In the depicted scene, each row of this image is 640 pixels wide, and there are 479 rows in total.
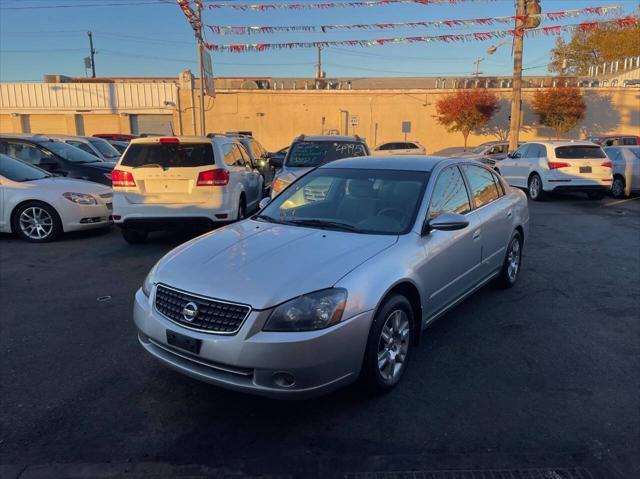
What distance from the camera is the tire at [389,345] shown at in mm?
3266

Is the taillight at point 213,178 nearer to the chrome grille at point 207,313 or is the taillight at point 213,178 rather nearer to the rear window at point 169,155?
the rear window at point 169,155

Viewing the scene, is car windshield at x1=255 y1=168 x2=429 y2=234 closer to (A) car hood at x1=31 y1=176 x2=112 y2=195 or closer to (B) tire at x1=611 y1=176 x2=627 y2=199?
(A) car hood at x1=31 y1=176 x2=112 y2=195

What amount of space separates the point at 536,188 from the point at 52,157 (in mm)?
12414

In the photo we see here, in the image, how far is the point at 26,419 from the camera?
127 inches

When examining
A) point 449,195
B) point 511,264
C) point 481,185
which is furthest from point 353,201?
point 511,264

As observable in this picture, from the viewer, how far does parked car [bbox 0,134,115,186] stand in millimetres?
11062

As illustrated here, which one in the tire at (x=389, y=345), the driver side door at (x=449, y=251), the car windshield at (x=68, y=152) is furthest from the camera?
the car windshield at (x=68, y=152)

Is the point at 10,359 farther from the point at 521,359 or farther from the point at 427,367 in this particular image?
the point at 521,359

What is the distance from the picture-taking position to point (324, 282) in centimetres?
309

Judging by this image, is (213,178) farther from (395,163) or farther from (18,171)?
(18,171)

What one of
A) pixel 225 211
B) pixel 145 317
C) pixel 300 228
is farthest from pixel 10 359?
pixel 225 211

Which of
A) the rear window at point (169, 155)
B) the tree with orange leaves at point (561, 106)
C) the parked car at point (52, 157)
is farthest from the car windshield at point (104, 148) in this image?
the tree with orange leaves at point (561, 106)

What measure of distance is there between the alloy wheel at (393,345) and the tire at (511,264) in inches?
97.1

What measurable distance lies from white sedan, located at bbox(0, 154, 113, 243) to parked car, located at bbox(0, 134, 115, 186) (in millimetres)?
2268
